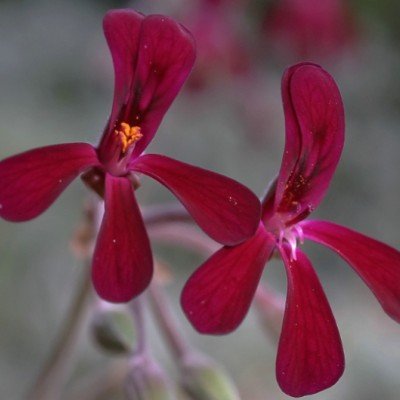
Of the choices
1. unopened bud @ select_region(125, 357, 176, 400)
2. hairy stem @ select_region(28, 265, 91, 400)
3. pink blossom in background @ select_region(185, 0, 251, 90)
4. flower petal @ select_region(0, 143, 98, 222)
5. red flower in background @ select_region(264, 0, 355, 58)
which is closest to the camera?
flower petal @ select_region(0, 143, 98, 222)

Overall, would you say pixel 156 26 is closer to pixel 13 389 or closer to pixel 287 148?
pixel 287 148

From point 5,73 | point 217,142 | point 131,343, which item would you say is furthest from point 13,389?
point 5,73

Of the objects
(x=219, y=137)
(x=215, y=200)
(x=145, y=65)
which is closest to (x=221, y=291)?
(x=215, y=200)

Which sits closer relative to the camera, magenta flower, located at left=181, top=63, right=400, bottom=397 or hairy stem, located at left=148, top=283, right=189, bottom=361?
magenta flower, located at left=181, top=63, right=400, bottom=397

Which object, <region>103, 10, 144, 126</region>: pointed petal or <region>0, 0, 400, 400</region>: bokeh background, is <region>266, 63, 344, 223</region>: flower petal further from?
<region>0, 0, 400, 400</region>: bokeh background

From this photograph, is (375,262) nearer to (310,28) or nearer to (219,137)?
(310,28)

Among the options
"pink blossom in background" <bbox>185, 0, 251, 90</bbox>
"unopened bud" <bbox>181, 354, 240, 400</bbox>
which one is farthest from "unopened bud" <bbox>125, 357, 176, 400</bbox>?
"pink blossom in background" <bbox>185, 0, 251, 90</bbox>
